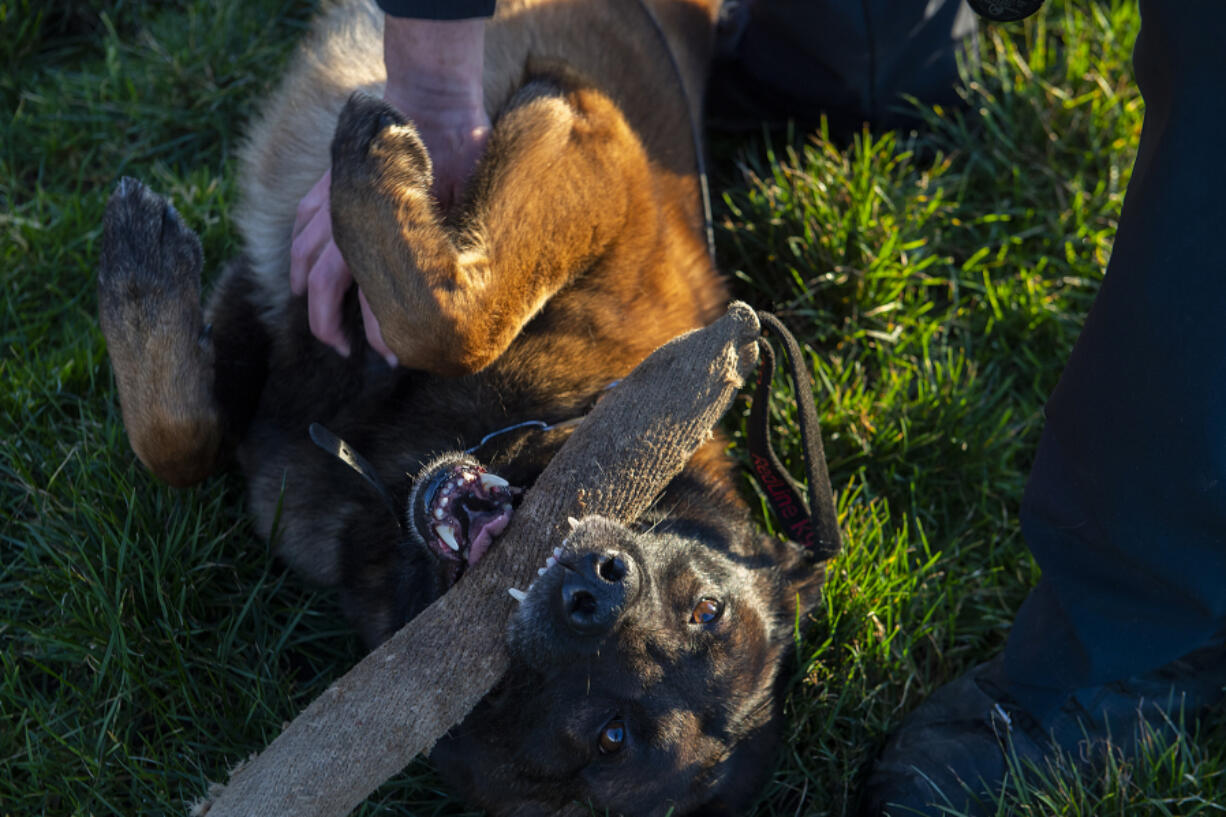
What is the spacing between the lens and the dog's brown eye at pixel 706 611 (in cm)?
251

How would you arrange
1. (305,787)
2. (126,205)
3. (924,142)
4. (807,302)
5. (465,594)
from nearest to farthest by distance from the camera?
(305,787) < (465,594) < (126,205) < (807,302) < (924,142)

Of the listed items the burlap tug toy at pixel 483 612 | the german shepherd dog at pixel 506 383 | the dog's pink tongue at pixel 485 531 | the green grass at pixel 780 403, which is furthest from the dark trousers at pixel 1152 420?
the dog's pink tongue at pixel 485 531

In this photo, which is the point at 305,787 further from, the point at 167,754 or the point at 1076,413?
the point at 1076,413

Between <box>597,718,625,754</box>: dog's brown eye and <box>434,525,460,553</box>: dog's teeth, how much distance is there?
20.4 inches

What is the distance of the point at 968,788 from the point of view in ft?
8.98

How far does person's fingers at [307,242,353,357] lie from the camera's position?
9.14 ft

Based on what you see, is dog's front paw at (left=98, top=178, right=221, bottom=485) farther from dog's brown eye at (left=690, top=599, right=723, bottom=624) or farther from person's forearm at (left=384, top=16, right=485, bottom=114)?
dog's brown eye at (left=690, top=599, right=723, bottom=624)

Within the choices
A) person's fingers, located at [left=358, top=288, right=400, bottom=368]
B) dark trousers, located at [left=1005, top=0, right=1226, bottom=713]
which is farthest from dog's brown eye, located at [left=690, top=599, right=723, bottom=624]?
person's fingers, located at [left=358, top=288, right=400, bottom=368]

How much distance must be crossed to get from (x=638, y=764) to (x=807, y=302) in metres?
1.78

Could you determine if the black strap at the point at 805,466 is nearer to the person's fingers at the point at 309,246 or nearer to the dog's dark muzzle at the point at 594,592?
the dog's dark muzzle at the point at 594,592

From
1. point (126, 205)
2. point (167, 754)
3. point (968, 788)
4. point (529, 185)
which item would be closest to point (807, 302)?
point (529, 185)

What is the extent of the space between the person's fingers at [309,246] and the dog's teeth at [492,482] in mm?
766

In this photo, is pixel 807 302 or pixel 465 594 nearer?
pixel 465 594

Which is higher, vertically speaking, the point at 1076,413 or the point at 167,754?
the point at 1076,413
